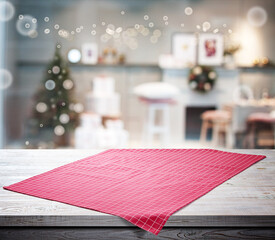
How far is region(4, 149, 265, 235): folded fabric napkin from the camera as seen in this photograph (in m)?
1.02

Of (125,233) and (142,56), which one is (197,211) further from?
(142,56)

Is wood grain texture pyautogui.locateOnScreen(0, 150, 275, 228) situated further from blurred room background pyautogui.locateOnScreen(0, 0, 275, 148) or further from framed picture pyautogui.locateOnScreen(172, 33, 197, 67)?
framed picture pyautogui.locateOnScreen(172, 33, 197, 67)

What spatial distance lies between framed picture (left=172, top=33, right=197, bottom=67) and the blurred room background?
1cm

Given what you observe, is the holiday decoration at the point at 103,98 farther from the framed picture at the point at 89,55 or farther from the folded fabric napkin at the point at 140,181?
the folded fabric napkin at the point at 140,181

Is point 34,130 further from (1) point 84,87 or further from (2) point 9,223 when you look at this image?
(2) point 9,223

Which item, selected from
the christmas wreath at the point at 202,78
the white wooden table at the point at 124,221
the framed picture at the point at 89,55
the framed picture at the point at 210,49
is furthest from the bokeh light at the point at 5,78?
the white wooden table at the point at 124,221

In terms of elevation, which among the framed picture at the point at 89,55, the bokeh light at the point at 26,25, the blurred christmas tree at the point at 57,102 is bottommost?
the blurred christmas tree at the point at 57,102

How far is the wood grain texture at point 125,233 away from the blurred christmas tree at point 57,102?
421cm

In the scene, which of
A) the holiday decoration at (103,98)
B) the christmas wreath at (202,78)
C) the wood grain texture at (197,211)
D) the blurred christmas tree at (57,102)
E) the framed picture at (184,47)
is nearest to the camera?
the wood grain texture at (197,211)

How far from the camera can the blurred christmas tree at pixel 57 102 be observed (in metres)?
5.16

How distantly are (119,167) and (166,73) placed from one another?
4421mm

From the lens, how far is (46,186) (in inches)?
46.9

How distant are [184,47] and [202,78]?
496 mm

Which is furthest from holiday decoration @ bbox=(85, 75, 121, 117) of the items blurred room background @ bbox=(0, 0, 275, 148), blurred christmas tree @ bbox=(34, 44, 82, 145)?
blurred christmas tree @ bbox=(34, 44, 82, 145)
